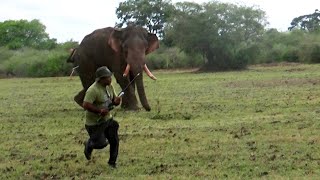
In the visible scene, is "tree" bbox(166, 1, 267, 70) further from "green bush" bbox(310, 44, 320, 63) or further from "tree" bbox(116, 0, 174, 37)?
"tree" bbox(116, 0, 174, 37)

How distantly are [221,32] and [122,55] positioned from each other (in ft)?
120

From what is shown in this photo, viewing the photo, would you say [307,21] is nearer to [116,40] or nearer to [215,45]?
[215,45]

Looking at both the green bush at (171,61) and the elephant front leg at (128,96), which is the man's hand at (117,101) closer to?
the elephant front leg at (128,96)

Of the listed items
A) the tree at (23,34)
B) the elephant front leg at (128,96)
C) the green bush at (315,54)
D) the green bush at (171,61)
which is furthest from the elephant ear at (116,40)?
the tree at (23,34)

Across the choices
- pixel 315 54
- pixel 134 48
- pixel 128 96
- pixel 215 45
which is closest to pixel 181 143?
pixel 134 48

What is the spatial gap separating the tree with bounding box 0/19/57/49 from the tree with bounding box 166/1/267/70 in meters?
47.5

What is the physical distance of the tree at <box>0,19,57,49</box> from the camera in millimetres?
99438

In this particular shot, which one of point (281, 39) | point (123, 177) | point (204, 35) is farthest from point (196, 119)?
point (281, 39)

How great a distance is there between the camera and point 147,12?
84250 millimetres

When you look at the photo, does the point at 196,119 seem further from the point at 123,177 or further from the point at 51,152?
the point at 123,177

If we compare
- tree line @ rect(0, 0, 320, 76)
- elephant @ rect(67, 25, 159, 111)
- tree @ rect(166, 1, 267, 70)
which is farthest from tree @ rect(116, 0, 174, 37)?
elephant @ rect(67, 25, 159, 111)

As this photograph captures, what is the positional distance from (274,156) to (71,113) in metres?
9.51

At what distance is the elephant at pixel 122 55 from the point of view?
16672 millimetres

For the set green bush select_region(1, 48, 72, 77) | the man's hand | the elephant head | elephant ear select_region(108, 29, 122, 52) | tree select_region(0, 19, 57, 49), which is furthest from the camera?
tree select_region(0, 19, 57, 49)
